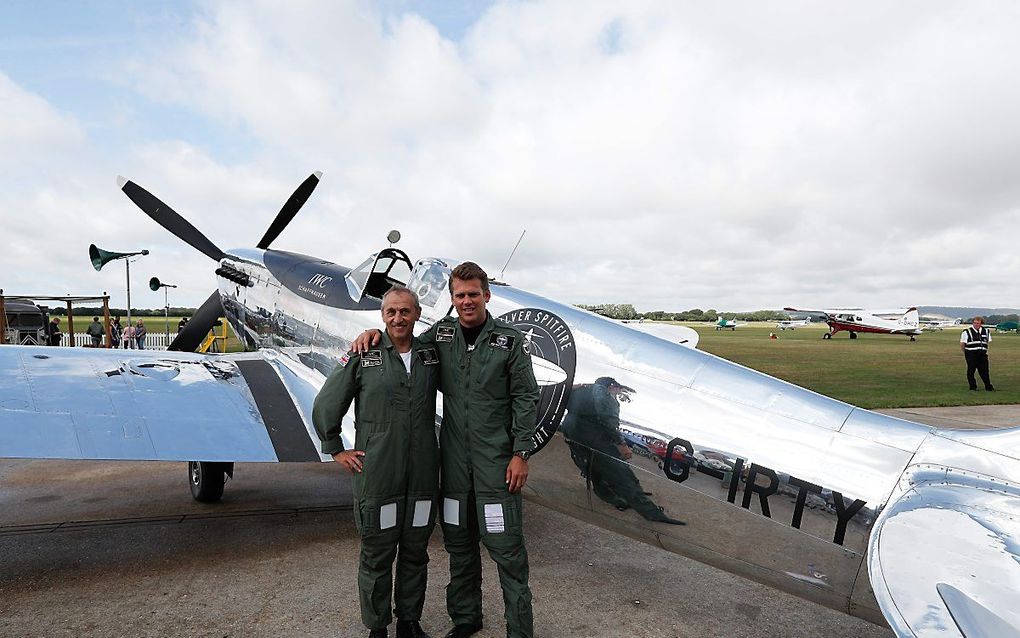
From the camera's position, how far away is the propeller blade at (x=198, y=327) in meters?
8.97

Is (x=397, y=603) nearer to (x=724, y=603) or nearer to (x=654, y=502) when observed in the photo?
(x=654, y=502)

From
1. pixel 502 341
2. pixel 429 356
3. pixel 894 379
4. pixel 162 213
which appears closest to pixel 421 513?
pixel 429 356

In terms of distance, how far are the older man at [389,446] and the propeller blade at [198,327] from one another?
22.5 ft

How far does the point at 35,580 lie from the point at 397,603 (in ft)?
8.64

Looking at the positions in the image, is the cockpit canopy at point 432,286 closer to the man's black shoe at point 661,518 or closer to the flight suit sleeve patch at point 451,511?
the flight suit sleeve patch at point 451,511

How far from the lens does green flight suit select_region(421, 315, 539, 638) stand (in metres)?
2.93

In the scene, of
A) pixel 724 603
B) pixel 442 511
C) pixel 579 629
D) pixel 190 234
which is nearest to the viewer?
pixel 442 511

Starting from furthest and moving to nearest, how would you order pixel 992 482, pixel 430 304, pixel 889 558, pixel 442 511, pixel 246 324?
pixel 246 324
pixel 430 304
pixel 442 511
pixel 992 482
pixel 889 558

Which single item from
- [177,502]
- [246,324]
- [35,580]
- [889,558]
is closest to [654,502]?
[889,558]

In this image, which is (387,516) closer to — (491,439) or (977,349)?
(491,439)

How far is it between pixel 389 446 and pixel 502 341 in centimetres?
74

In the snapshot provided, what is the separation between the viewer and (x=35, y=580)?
12.9ft

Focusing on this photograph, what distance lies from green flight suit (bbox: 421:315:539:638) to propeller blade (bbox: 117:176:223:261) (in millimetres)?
7377

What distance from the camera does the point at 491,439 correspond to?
9.63 feet
